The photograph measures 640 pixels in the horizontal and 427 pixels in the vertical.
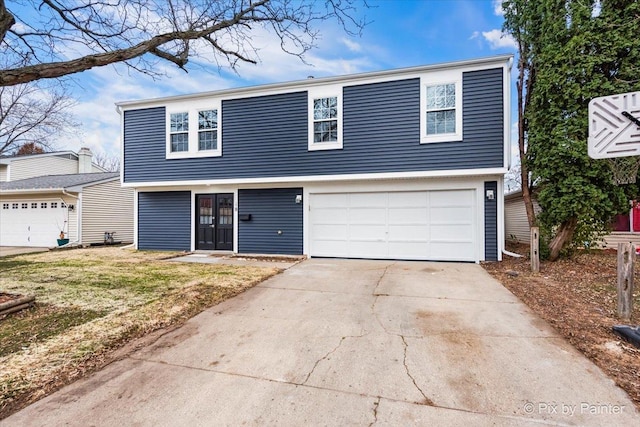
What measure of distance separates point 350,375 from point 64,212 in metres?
15.3

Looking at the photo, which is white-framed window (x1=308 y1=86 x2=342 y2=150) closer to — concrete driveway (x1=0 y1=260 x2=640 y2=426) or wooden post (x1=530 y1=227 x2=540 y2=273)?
wooden post (x1=530 y1=227 x2=540 y2=273)

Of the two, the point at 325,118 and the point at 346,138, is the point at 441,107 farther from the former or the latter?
the point at 325,118

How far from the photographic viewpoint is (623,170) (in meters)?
6.56

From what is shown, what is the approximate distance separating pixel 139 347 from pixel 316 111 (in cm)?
769

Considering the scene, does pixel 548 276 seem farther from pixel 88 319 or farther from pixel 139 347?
pixel 88 319

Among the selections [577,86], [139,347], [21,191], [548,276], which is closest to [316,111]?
[577,86]

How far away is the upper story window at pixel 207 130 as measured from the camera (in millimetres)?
10344

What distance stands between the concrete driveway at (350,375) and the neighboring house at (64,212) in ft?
40.1

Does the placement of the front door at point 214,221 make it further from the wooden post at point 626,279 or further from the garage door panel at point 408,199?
the wooden post at point 626,279

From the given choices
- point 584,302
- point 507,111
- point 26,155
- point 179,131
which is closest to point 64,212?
point 179,131

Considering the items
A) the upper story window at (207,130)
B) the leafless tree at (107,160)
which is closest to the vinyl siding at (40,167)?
the leafless tree at (107,160)

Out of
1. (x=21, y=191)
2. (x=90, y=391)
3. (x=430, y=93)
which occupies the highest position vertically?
(x=430, y=93)

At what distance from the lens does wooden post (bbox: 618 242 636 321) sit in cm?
381

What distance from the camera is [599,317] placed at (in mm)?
3982
